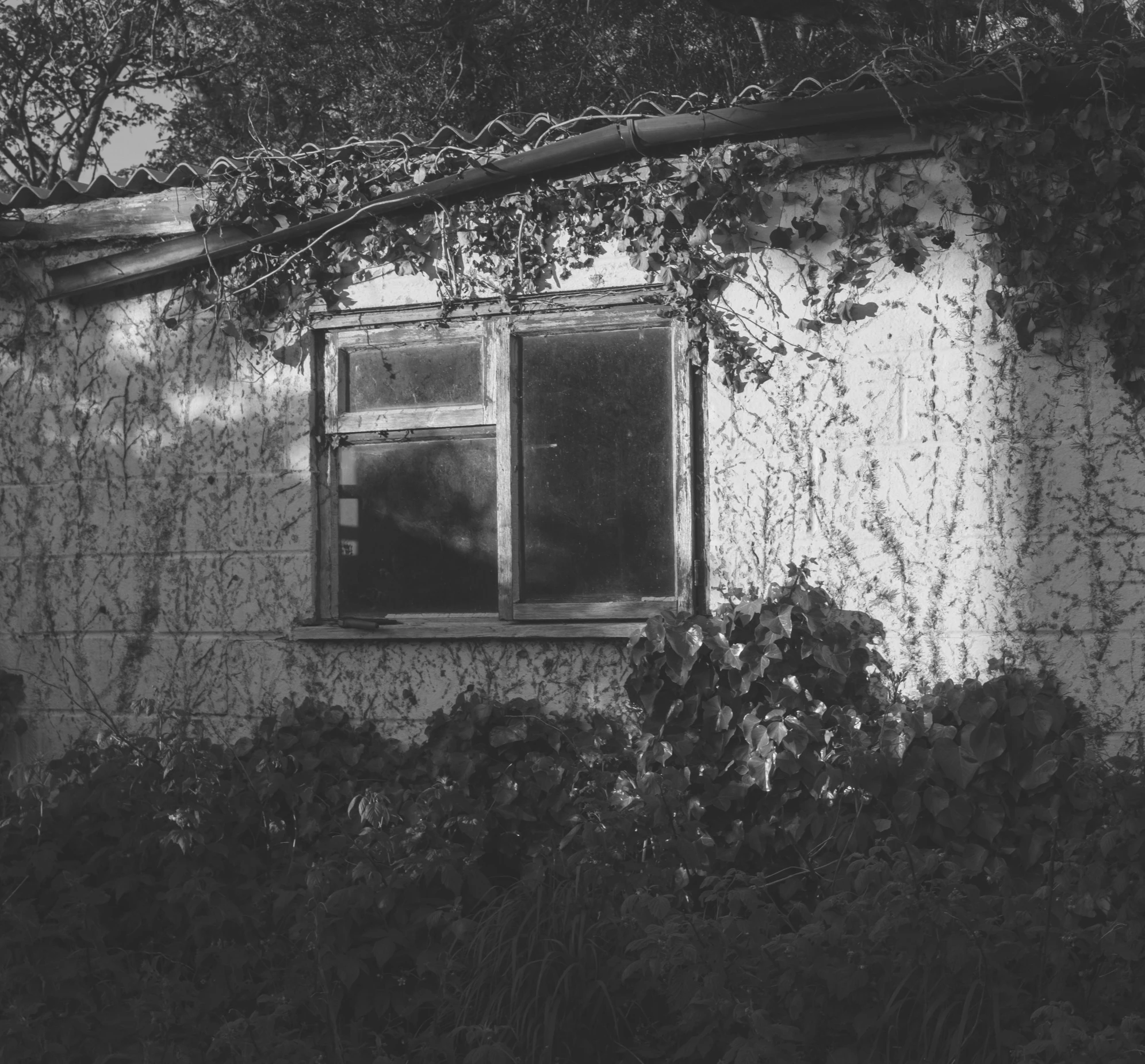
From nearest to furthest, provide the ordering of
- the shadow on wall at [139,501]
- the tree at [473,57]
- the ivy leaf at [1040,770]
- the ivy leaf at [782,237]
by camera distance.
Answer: the ivy leaf at [1040,770] < the ivy leaf at [782,237] < the shadow on wall at [139,501] < the tree at [473,57]

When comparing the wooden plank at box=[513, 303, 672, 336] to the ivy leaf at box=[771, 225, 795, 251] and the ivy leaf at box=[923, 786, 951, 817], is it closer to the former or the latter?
the ivy leaf at box=[771, 225, 795, 251]

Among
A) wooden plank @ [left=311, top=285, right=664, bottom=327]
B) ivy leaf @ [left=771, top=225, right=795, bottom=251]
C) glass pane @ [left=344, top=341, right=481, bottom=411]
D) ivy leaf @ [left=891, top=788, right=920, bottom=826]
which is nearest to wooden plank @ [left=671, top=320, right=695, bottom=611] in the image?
wooden plank @ [left=311, top=285, right=664, bottom=327]

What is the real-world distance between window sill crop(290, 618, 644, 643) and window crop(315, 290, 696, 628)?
33 millimetres

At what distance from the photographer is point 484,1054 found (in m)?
3.15

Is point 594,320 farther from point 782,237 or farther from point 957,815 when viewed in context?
point 957,815

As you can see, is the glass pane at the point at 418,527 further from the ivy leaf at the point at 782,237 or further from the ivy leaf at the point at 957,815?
the ivy leaf at the point at 957,815

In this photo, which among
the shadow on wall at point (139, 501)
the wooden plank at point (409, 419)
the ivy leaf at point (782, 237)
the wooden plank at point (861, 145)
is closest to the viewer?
the wooden plank at point (861, 145)

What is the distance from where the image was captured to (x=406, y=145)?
525 cm

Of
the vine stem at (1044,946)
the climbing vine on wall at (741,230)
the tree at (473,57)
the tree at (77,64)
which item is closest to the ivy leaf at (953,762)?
the vine stem at (1044,946)

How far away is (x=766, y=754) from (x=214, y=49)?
43.5 feet

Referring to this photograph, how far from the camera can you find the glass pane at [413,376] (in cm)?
532

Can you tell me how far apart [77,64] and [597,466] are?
506 inches

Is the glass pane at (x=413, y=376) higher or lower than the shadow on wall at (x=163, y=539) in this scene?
higher

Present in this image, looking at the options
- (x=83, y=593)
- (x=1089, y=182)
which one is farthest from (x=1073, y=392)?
(x=83, y=593)
